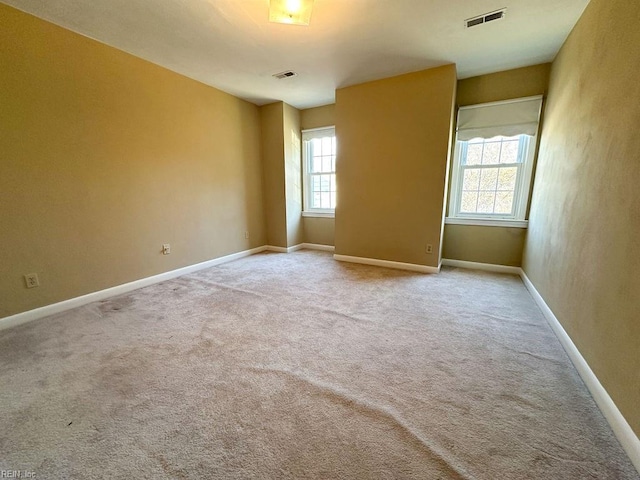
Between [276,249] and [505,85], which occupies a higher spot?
[505,85]

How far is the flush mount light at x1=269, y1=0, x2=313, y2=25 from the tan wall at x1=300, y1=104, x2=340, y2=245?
8.33ft

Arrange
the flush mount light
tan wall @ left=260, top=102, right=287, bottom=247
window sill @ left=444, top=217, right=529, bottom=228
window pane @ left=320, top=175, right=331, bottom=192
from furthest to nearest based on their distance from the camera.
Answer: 1. window pane @ left=320, top=175, right=331, bottom=192
2. tan wall @ left=260, top=102, right=287, bottom=247
3. window sill @ left=444, top=217, right=529, bottom=228
4. the flush mount light

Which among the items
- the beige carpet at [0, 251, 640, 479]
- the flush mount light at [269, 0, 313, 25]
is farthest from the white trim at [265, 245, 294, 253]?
the flush mount light at [269, 0, 313, 25]

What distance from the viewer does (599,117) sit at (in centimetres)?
Answer: 170

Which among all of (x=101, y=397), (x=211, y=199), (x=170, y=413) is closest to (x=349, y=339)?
(x=170, y=413)

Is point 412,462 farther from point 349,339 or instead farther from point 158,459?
point 158,459

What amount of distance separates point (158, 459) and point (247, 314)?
4.34 ft

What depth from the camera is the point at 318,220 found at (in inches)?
193

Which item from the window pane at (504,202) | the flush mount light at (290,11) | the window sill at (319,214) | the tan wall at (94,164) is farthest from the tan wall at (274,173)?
the window pane at (504,202)

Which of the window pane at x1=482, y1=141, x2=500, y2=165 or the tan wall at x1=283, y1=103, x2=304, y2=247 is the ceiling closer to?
the window pane at x1=482, y1=141, x2=500, y2=165

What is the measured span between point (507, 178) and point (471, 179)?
0.42 m

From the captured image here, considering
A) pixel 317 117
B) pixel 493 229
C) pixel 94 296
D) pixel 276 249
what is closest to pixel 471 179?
pixel 493 229

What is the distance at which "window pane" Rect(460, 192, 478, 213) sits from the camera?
11.9ft

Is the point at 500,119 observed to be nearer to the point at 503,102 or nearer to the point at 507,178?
the point at 503,102
